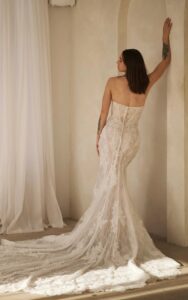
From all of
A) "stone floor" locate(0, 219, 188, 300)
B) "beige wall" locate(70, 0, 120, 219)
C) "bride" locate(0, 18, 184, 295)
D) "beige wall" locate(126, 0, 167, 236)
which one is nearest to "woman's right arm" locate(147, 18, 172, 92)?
"bride" locate(0, 18, 184, 295)

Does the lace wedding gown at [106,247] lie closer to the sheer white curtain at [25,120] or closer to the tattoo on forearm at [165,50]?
the tattoo on forearm at [165,50]

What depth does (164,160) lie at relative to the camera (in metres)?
5.19

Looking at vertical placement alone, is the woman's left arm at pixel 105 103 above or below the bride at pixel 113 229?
above

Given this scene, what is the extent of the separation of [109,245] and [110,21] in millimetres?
2651

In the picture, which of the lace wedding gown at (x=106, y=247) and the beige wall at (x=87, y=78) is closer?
the lace wedding gown at (x=106, y=247)

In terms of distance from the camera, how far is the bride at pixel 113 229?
400 cm

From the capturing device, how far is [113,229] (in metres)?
4.46

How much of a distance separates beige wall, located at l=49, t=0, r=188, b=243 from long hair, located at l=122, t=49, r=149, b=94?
459 millimetres

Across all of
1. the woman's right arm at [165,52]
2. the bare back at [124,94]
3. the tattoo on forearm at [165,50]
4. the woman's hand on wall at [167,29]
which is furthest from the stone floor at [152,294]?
the woman's hand on wall at [167,29]

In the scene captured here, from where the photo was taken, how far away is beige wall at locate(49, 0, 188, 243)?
5184 mm

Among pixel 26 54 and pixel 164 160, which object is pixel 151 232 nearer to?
pixel 164 160

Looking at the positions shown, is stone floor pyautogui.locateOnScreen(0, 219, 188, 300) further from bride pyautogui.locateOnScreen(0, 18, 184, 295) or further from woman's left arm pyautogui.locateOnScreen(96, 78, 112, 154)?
woman's left arm pyautogui.locateOnScreen(96, 78, 112, 154)

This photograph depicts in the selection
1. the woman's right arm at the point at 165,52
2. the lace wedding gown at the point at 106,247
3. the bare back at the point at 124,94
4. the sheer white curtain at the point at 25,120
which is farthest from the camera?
the sheer white curtain at the point at 25,120

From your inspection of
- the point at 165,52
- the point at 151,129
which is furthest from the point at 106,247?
the point at 165,52
